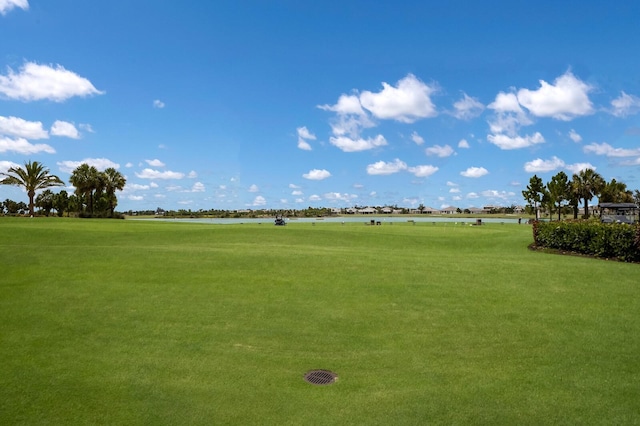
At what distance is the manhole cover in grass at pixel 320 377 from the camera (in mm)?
7914

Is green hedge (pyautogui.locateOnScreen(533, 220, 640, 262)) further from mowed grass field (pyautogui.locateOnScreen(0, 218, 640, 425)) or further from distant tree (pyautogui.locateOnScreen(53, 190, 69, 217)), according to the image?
distant tree (pyautogui.locateOnScreen(53, 190, 69, 217))

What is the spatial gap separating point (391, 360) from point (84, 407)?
17.7 ft

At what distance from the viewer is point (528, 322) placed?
1126 centimetres

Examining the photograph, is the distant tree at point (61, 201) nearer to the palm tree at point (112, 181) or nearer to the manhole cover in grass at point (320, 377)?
the palm tree at point (112, 181)

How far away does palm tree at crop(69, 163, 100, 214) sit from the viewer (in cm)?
7744

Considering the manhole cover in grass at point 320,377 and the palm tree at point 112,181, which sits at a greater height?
the palm tree at point 112,181

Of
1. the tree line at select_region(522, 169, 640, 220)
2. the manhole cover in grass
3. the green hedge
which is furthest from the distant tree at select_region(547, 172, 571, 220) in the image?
the manhole cover in grass

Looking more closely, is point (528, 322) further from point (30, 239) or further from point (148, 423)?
point (30, 239)

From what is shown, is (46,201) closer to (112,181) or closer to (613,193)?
(112,181)

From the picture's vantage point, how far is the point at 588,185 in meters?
96.8

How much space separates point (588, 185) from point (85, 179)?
329ft

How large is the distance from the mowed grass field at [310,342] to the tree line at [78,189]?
54.6 meters

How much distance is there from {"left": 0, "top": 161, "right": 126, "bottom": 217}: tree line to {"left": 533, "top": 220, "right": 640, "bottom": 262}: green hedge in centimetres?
6414

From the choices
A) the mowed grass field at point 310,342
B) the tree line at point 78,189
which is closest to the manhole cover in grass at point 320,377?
the mowed grass field at point 310,342
